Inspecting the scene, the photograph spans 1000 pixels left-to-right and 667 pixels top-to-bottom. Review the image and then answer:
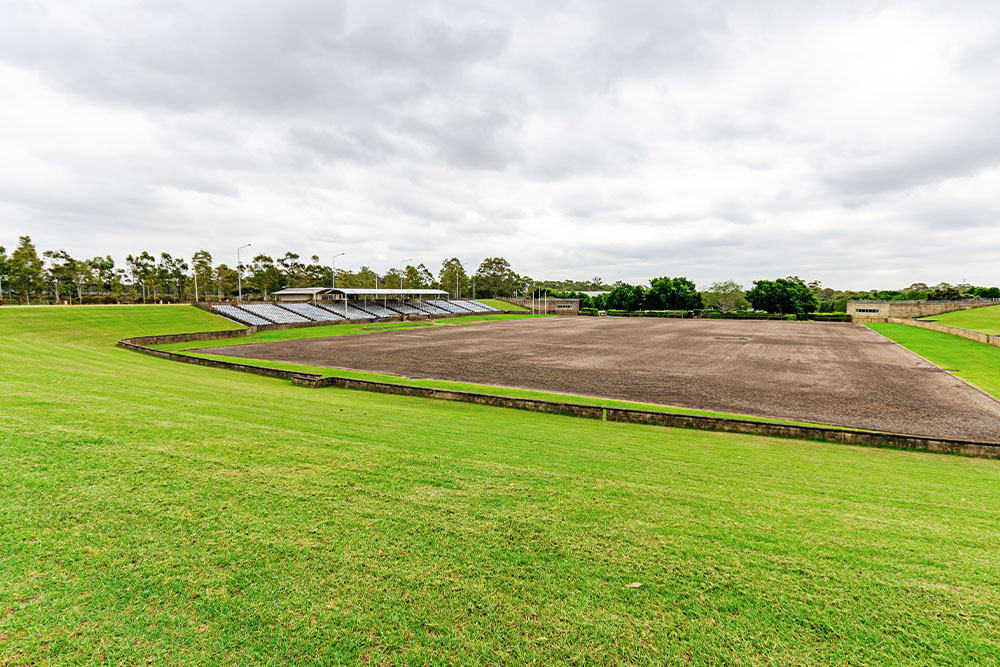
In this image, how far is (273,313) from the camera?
56.8 meters

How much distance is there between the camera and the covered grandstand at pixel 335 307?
178 ft

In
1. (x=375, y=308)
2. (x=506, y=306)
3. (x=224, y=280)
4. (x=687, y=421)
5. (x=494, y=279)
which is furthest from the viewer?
(x=494, y=279)

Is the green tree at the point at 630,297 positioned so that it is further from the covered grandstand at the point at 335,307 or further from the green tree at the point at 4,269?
the green tree at the point at 4,269

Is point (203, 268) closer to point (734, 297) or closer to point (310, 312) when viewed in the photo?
point (310, 312)

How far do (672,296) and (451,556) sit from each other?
361 ft

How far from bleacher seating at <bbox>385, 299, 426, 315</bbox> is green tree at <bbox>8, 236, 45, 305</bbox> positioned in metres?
53.7

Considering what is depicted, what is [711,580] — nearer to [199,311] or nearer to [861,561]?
[861,561]

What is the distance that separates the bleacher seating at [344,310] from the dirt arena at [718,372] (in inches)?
1050

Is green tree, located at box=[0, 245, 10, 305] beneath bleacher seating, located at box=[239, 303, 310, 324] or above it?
above

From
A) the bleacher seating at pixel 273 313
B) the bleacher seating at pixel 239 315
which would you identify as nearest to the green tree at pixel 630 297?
the bleacher seating at pixel 273 313

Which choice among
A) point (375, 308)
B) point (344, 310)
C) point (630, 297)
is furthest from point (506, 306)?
point (344, 310)

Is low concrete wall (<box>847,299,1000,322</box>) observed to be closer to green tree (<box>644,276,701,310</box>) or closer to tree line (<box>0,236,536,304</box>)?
green tree (<box>644,276,701,310</box>)

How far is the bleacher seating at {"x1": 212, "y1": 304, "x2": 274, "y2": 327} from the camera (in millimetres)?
50172

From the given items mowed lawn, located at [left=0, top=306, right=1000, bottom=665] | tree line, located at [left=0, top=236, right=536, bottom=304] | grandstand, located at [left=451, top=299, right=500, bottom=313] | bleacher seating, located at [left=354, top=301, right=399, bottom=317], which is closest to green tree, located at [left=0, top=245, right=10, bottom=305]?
tree line, located at [left=0, top=236, right=536, bottom=304]
